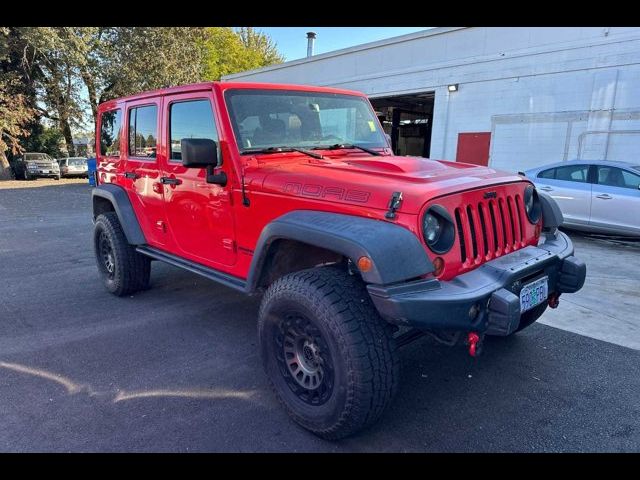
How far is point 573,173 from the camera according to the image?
26.7ft

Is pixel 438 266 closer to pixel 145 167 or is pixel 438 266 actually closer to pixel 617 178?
pixel 145 167

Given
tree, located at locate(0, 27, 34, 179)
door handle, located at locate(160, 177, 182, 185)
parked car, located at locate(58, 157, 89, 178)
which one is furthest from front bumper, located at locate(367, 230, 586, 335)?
parked car, located at locate(58, 157, 89, 178)

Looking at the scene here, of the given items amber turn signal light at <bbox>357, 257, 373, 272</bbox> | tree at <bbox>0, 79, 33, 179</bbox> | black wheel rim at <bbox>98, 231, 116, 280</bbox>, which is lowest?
black wheel rim at <bbox>98, 231, 116, 280</bbox>

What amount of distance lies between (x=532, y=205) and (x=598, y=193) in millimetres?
5619

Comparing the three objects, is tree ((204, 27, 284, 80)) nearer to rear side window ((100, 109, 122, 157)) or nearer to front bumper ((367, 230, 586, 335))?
rear side window ((100, 109, 122, 157))

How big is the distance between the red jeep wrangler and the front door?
14 millimetres

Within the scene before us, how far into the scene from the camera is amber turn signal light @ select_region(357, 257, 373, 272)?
2.11m

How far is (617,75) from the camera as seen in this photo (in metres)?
9.78

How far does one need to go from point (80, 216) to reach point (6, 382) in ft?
28.7

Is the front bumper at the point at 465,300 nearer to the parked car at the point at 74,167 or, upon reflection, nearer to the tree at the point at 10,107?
the tree at the point at 10,107

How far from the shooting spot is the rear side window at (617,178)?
24.1 feet
